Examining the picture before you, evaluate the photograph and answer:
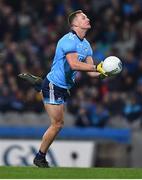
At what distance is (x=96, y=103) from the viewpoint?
18.4 meters

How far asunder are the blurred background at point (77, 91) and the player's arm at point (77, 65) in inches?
76.9

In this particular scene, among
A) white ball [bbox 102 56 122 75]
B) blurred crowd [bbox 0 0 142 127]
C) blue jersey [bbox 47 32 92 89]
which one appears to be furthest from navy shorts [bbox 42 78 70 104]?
blurred crowd [bbox 0 0 142 127]

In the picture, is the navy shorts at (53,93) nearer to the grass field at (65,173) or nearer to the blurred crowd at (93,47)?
the grass field at (65,173)

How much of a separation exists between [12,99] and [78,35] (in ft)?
20.2

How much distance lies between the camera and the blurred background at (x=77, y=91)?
16.8m

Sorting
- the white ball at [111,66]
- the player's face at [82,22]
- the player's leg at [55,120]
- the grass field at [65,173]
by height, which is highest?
the player's face at [82,22]

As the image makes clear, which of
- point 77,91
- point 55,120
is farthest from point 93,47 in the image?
point 55,120

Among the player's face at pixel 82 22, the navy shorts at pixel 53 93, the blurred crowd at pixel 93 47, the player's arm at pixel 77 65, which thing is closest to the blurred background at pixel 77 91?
the blurred crowd at pixel 93 47

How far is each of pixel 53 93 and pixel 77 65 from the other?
663mm

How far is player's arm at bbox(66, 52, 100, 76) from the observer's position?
12102 millimetres

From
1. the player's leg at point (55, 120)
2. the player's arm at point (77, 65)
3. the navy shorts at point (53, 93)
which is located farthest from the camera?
the navy shorts at point (53, 93)

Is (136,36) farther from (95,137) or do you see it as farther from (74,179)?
(74,179)

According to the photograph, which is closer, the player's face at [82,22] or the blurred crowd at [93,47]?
the player's face at [82,22]

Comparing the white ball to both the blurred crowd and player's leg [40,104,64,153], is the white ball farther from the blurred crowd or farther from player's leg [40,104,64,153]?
the blurred crowd
